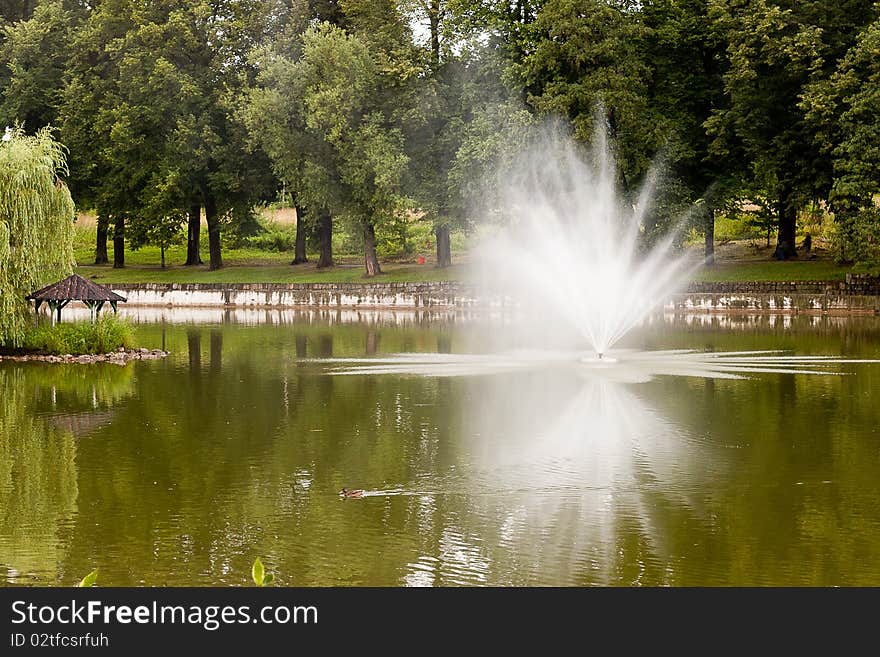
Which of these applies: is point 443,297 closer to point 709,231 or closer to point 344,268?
point 344,268

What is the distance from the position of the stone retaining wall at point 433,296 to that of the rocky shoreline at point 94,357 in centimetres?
2826

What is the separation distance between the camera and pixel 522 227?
212ft

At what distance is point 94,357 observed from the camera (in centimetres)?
3378

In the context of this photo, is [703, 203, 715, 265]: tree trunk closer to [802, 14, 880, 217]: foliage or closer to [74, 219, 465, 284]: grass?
[802, 14, 880, 217]: foliage

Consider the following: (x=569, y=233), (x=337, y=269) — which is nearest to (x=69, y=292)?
(x=569, y=233)

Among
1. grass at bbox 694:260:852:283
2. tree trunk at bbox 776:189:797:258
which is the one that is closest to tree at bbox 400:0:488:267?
grass at bbox 694:260:852:283

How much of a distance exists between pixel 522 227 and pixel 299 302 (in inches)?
499

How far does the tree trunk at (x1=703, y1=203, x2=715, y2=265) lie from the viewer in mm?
62031

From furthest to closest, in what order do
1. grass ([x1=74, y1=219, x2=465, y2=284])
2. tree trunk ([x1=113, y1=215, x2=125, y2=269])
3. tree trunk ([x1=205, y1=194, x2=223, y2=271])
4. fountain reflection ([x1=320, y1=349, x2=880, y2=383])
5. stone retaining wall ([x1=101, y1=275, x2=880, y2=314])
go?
tree trunk ([x1=113, y1=215, x2=125, y2=269]) < tree trunk ([x1=205, y1=194, x2=223, y2=271]) < grass ([x1=74, y1=219, x2=465, y2=284]) < stone retaining wall ([x1=101, y1=275, x2=880, y2=314]) < fountain reflection ([x1=320, y1=349, x2=880, y2=383])

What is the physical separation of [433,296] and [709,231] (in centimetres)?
1475

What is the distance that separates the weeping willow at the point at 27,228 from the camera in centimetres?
3281

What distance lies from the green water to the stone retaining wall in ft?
87.6

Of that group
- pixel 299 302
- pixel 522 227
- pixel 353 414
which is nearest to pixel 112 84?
pixel 299 302

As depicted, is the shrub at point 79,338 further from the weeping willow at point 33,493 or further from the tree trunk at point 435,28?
the tree trunk at point 435,28
